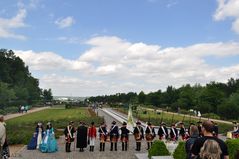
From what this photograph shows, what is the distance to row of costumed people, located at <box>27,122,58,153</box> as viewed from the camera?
819 inches

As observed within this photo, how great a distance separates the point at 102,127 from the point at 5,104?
2460 inches

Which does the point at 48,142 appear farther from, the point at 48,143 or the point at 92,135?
the point at 92,135

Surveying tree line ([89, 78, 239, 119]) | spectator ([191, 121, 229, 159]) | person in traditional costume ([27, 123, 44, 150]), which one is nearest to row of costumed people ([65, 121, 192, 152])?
person in traditional costume ([27, 123, 44, 150])

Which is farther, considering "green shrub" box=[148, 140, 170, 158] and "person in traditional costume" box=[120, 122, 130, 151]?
"person in traditional costume" box=[120, 122, 130, 151]

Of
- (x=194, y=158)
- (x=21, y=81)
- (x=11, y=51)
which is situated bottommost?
(x=194, y=158)

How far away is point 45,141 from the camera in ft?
68.3

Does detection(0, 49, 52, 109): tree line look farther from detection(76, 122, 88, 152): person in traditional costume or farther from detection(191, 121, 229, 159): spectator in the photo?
detection(191, 121, 229, 159): spectator

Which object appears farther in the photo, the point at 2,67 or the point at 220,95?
the point at 2,67

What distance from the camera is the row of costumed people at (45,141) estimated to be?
20798 millimetres

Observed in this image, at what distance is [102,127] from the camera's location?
21.8 m

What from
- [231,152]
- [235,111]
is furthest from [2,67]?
[231,152]

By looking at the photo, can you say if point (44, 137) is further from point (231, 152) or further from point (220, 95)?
point (220, 95)

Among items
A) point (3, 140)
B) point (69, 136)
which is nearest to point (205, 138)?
point (3, 140)

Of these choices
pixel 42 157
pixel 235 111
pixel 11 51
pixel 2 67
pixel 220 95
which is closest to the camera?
pixel 42 157
